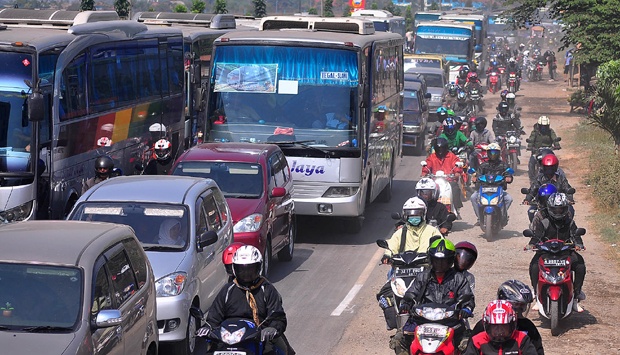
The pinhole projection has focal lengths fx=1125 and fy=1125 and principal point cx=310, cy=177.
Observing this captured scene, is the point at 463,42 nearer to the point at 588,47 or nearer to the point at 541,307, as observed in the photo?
the point at 588,47

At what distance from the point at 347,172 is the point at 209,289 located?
683 cm

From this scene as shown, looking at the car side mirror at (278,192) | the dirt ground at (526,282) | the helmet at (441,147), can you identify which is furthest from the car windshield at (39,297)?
the helmet at (441,147)

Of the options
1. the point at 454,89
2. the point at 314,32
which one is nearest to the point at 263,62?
the point at 314,32

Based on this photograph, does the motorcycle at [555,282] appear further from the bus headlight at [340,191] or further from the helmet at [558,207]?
the bus headlight at [340,191]

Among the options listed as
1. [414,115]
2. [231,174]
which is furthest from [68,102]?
[414,115]

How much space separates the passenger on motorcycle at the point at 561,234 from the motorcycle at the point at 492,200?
18.4 feet

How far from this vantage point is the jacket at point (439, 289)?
344 inches

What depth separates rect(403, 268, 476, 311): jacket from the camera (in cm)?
873

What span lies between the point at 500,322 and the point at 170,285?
3.98 m

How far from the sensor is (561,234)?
12172 mm

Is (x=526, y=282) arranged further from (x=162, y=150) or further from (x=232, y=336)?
(x=232, y=336)

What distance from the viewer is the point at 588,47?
39.4 metres

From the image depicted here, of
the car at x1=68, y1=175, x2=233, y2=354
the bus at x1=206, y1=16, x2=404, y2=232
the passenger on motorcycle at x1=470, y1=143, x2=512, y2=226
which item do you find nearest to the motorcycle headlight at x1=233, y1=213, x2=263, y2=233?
the car at x1=68, y1=175, x2=233, y2=354

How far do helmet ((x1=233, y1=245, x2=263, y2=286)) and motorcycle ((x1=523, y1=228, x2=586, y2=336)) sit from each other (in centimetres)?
458
